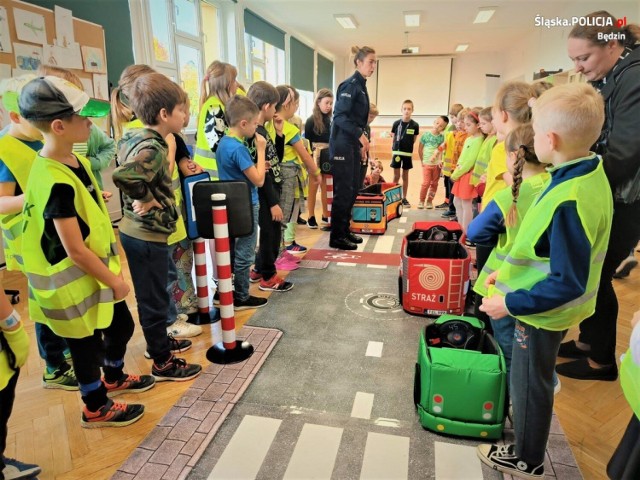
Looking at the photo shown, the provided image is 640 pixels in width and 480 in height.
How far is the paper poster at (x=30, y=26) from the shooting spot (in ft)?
12.1

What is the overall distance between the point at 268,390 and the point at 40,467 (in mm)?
894

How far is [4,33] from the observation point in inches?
139

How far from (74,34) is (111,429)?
4.17m

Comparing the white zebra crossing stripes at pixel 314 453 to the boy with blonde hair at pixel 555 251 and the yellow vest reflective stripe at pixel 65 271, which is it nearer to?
the boy with blonde hair at pixel 555 251

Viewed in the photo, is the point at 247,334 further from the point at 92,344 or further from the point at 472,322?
the point at 472,322

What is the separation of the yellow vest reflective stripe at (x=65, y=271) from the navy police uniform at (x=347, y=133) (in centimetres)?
251

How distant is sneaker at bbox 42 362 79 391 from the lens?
202 centimetres

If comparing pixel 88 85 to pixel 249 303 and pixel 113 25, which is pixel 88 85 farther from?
pixel 249 303

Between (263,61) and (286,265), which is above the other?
(263,61)

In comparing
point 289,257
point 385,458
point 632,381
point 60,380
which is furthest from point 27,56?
point 632,381

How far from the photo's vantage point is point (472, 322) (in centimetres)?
201

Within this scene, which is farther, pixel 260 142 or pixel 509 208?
pixel 260 142

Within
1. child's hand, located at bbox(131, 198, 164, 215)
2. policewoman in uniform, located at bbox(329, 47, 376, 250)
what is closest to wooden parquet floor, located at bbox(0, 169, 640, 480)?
child's hand, located at bbox(131, 198, 164, 215)

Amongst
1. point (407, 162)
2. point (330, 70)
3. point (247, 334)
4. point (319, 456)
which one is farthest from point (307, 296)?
point (330, 70)
